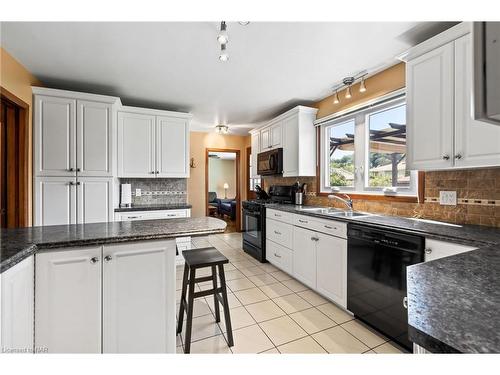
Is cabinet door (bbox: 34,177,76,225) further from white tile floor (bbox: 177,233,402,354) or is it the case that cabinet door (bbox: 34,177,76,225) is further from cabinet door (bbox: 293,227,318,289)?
cabinet door (bbox: 293,227,318,289)

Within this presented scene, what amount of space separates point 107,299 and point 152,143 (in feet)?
8.65

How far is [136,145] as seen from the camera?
3412 millimetres

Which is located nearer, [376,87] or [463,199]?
[463,199]

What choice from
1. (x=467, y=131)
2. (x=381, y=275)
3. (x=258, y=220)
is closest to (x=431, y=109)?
(x=467, y=131)

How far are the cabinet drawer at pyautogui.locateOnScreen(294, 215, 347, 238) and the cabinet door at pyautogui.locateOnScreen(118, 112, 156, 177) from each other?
232 centimetres

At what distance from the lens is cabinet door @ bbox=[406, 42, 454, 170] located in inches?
66.0

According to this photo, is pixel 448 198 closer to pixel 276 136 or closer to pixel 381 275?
pixel 381 275

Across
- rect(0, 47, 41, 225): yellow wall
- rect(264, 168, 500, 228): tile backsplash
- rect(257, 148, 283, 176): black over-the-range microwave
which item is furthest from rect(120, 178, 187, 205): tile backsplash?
rect(264, 168, 500, 228): tile backsplash

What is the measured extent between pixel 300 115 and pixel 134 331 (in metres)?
3.15

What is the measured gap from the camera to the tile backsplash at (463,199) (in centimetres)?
171

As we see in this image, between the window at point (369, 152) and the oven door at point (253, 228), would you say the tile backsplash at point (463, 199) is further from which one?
the oven door at point (253, 228)

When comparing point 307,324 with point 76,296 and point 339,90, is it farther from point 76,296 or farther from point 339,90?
point 339,90

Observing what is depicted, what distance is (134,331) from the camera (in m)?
1.39
